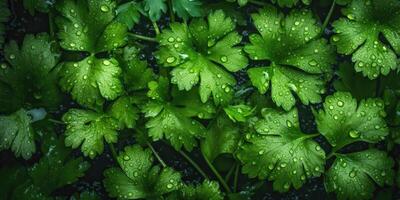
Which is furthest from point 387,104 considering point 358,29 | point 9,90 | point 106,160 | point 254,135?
point 9,90

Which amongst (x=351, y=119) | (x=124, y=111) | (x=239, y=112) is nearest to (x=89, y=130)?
(x=124, y=111)

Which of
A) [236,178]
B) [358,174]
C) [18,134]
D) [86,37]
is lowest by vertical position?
[236,178]

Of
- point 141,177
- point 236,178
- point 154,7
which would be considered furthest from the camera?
point 236,178

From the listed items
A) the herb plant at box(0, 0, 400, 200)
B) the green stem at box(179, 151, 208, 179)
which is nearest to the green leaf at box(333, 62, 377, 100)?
the herb plant at box(0, 0, 400, 200)

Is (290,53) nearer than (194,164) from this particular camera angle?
Yes

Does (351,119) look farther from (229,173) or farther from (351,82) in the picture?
(229,173)

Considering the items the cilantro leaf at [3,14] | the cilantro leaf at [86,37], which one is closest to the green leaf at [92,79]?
the cilantro leaf at [86,37]

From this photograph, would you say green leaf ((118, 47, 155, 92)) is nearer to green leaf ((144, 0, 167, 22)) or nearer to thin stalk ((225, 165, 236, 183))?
green leaf ((144, 0, 167, 22))

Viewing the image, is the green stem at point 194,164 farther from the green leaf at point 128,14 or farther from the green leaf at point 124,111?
the green leaf at point 128,14
